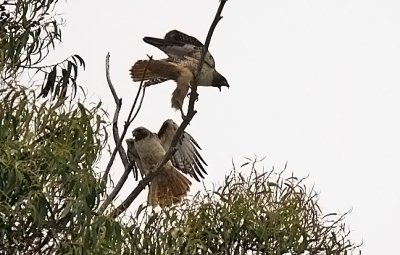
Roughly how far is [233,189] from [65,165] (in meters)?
1.90

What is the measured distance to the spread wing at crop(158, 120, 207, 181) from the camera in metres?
8.02

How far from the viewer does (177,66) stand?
7.27 metres

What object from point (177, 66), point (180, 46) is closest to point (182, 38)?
point (180, 46)

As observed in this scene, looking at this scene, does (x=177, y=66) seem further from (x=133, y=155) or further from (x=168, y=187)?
(x=133, y=155)

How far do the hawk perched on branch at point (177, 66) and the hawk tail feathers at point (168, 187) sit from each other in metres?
0.70

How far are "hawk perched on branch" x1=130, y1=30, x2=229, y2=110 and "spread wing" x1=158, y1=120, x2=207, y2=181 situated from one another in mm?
604

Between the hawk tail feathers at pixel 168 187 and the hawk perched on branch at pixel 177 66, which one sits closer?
the hawk perched on branch at pixel 177 66

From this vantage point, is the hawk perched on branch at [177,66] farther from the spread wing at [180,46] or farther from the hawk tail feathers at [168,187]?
the hawk tail feathers at [168,187]

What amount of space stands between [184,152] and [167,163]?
15cm

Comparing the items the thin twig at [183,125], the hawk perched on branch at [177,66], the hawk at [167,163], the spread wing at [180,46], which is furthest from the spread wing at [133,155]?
the thin twig at [183,125]

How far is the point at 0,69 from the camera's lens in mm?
5109

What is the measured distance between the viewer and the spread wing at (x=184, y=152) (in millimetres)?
8023

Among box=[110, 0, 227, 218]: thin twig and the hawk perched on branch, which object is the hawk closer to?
the hawk perched on branch

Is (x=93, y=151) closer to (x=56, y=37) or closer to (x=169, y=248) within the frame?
(x=169, y=248)
